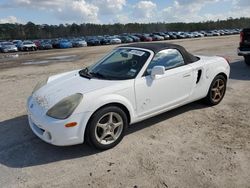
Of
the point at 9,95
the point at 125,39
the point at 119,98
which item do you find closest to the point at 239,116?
the point at 119,98

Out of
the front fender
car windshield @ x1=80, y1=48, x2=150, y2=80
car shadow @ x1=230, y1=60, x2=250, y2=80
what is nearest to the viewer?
the front fender

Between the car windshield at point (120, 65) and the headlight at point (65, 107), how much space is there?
75cm

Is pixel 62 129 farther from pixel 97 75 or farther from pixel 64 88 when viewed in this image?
pixel 97 75

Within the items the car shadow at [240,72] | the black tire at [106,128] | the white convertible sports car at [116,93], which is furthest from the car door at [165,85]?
the car shadow at [240,72]

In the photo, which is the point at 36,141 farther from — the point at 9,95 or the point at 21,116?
the point at 9,95

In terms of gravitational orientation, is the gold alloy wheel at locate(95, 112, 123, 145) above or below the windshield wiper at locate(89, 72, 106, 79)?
below

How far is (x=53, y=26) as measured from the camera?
98.2 metres

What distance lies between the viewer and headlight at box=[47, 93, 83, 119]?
11.5ft

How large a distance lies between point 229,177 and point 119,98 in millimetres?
1813

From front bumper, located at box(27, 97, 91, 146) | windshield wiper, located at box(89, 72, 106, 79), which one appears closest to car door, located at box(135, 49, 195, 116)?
windshield wiper, located at box(89, 72, 106, 79)

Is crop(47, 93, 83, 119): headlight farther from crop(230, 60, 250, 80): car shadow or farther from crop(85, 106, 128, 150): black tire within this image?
crop(230, 60, 250, 80): car shadow

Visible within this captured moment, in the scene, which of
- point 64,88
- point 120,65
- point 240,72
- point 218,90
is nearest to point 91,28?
point 240,72

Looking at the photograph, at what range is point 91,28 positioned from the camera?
103 m

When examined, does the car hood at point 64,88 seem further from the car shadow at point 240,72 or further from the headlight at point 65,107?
the car shadow at point 240,72
